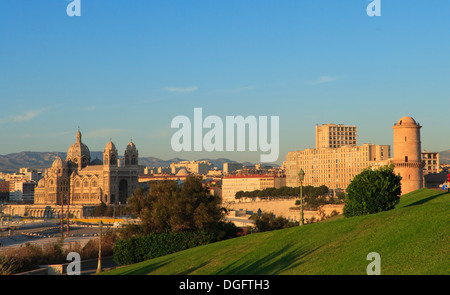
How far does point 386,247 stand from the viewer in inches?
976

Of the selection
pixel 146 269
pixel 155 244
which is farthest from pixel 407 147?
pixel 146 269

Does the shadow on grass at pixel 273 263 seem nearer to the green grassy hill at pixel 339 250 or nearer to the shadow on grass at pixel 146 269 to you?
the green grassy hill at pixel 339 250

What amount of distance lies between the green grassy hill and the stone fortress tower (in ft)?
105

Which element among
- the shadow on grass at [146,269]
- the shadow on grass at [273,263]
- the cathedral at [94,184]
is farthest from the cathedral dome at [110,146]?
the shadow on grass at [273,263]

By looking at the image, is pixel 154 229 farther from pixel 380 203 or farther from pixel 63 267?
pixel 380 203

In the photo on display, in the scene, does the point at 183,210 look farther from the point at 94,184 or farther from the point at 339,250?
the point at 94,184

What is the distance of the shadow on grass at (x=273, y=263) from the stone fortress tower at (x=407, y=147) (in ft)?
122

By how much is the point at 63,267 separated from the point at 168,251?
7961 mm

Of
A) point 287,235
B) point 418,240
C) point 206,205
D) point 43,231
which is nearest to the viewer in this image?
point 418,240

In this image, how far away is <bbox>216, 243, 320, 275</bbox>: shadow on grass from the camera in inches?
1043

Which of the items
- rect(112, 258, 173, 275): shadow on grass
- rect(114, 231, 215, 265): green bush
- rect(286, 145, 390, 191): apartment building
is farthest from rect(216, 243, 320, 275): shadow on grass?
rect(286, 145, 390, 191): apartment building

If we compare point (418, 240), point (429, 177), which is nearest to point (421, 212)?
point (418, 240)

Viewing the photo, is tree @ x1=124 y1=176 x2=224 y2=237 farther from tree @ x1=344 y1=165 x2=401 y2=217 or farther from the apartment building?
the apartment building

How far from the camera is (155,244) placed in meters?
44.2
